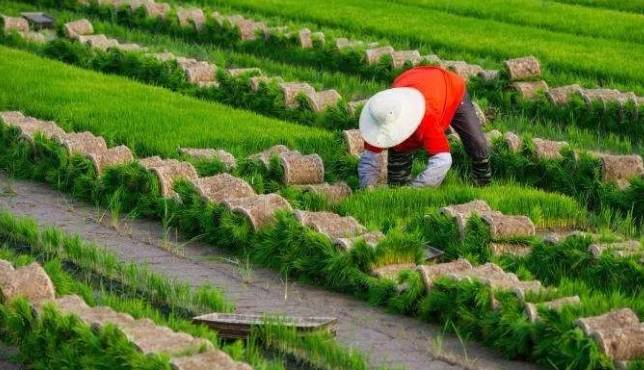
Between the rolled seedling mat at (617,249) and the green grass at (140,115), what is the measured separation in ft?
9.40

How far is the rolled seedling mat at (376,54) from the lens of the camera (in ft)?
46.9

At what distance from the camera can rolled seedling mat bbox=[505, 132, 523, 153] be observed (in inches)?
417

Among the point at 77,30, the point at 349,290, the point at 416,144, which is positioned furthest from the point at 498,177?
the point at 77,30

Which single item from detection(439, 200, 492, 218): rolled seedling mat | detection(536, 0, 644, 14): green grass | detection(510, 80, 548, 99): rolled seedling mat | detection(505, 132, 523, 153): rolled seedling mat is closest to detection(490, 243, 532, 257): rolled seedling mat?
detection(439, 200, 492, 218): rolled seedling mat

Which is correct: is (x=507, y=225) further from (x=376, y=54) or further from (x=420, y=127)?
(x=376, y=54)

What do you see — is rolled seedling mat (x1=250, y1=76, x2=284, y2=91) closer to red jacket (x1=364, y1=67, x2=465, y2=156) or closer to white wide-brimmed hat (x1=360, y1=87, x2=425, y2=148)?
red jacket (x1=364, y1=67, x2=465, y2=156)

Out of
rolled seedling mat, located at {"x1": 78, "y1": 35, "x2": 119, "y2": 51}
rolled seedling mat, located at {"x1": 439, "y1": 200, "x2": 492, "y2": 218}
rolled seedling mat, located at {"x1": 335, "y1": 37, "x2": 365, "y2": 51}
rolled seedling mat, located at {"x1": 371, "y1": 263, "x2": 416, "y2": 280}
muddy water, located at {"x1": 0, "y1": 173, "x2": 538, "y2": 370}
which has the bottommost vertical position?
muddy water, located at {"x1": 0, "y1": 173, "x2": 538, "y2": 370}

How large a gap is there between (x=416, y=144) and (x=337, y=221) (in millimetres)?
1283

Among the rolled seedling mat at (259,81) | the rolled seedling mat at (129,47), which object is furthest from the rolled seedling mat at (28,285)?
the rolled seedling mat at (129,47)

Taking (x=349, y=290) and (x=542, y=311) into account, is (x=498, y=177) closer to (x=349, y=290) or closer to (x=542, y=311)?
(x=349, y=290)

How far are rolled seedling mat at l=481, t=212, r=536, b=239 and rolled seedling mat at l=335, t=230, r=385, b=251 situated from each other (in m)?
0.67

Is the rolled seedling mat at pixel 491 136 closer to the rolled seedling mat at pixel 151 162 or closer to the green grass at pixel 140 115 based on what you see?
the green grass at pixel 140 115

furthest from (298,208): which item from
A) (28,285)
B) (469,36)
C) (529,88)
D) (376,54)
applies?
(469,36)

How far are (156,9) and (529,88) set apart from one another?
5.46 meters
